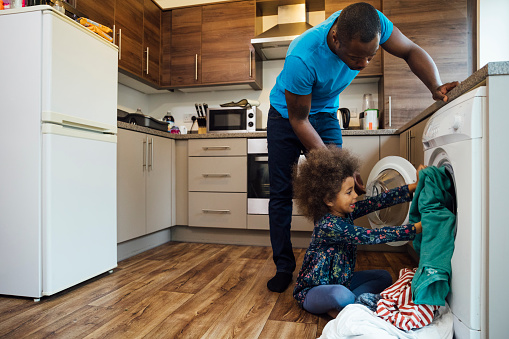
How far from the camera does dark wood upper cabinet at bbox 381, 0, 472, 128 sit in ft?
8.61

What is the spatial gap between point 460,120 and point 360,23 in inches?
17.3

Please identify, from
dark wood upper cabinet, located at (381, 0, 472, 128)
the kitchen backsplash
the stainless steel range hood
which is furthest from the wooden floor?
the stainless steel range hood

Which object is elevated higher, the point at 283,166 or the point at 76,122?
the point at 76,122

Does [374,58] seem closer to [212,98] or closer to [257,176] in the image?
[257,176]

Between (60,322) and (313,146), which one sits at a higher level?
(313,146)

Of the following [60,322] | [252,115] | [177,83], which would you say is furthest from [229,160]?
[60,322]

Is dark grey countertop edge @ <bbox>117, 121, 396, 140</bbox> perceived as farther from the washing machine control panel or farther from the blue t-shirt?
the washing machine control panel

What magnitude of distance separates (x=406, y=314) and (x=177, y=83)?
275cm

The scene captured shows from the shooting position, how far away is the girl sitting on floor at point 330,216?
1.27 metres

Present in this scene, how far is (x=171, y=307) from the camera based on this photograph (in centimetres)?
143

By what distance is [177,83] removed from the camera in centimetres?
323

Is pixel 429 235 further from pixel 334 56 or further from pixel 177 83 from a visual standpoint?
pixel 177 83

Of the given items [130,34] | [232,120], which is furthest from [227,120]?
[130,34]

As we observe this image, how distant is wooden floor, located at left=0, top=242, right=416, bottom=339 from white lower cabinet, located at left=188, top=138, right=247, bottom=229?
65 centimetres
